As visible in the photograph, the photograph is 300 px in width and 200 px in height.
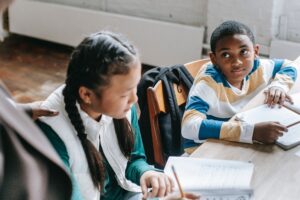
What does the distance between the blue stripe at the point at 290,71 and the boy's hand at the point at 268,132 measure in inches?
20.5

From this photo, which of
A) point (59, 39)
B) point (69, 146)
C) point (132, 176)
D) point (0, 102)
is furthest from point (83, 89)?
point (59, 39)

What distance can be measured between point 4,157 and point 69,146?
2.32 ft

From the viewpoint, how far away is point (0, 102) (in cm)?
59

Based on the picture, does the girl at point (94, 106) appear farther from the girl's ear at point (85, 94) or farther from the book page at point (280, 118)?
the book page at point (280, 118)

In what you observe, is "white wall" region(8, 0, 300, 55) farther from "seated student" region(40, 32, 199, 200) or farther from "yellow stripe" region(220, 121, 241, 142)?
"seated student" region(40, 32, 199, 200)

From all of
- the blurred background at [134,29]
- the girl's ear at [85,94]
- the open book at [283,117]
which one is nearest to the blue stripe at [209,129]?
the open book at [283,117]

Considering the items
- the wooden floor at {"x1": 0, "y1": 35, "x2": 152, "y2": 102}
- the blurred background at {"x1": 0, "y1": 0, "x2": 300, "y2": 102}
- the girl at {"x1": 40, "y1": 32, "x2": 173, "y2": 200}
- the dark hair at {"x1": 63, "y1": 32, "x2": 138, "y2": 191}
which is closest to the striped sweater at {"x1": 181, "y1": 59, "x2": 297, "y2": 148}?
the girl at {"x1": 40, "y1": 32, "x2": 173, "y2": 200}

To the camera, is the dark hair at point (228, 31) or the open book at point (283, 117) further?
the dark hair at point (228, 31)

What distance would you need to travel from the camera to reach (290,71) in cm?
192

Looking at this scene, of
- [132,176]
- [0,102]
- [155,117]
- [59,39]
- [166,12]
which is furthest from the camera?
[59,39]

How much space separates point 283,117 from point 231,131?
0.75 feet

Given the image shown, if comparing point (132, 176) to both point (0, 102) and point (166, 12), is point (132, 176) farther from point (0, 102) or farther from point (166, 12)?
point (166, 12)

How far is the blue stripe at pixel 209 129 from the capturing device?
1.48 m

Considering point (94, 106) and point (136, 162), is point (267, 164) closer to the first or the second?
point (136, 162)
